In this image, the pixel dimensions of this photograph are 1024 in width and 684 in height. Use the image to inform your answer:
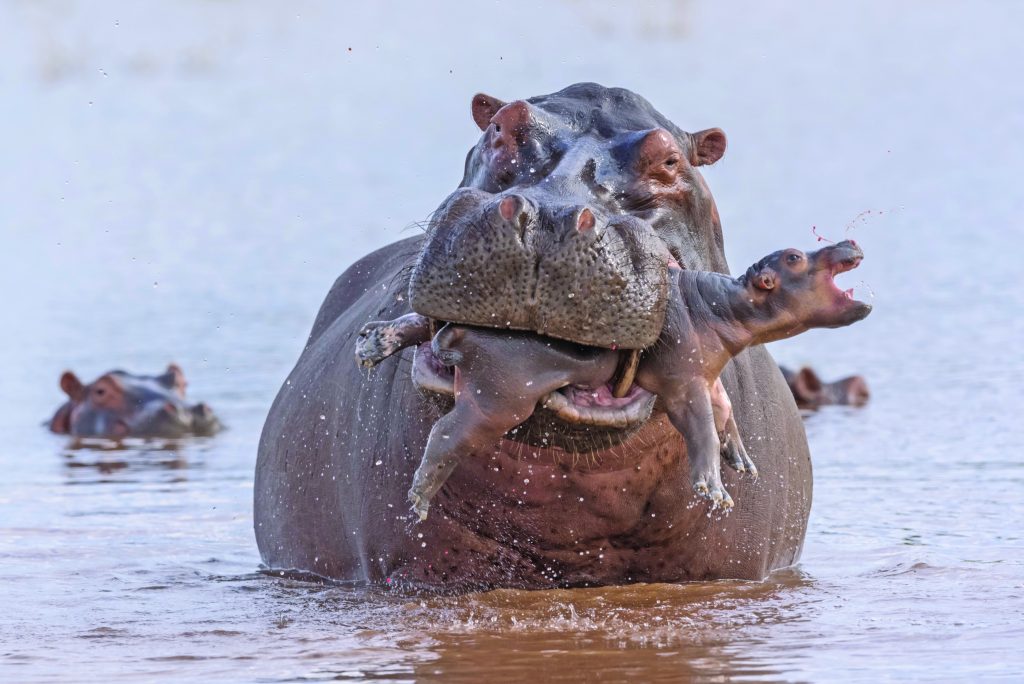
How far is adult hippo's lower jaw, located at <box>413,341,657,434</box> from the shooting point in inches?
189

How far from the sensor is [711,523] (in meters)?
5.86

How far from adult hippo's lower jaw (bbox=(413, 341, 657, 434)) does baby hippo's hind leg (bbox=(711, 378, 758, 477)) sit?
162 millimetres

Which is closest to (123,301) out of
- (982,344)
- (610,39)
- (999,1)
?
(982,344)

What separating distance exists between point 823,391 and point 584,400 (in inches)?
263

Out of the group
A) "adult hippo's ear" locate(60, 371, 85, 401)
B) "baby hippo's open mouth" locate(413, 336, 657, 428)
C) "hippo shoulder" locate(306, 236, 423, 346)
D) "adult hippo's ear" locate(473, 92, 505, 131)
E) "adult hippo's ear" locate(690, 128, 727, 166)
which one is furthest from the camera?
"adult hippo's ear" locate(60, 371, 85, 401)

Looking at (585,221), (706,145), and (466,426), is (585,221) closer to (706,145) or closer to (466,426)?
(466,426)

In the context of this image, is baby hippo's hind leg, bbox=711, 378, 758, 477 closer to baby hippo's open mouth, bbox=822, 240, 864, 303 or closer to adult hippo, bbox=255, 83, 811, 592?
adult hippo, bbox=255, 83, 811, 592

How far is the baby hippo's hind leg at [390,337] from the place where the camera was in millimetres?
4984

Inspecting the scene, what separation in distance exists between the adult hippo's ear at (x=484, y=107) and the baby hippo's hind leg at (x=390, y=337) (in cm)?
132

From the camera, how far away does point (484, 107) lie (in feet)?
20.5

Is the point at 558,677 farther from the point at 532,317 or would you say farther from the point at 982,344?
the point at 982,344

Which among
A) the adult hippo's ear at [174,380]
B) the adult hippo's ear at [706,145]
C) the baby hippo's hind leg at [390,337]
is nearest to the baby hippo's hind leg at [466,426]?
the baby hippo's hind leg at [390,337]

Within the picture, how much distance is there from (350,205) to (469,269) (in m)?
18.6

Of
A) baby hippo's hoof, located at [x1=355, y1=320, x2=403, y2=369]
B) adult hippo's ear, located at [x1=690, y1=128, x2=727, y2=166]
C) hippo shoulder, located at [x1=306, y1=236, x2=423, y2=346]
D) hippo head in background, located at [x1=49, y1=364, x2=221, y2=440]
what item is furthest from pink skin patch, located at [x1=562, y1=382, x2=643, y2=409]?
hippo head in background, located at [x1=49, y1=364, x2=221, y2=440]
